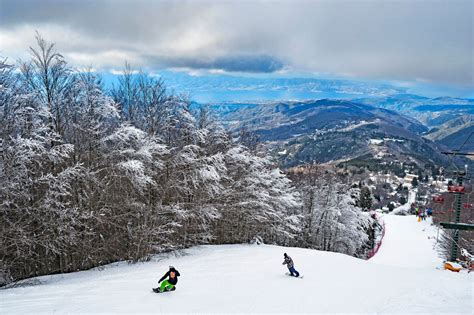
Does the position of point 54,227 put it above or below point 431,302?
above

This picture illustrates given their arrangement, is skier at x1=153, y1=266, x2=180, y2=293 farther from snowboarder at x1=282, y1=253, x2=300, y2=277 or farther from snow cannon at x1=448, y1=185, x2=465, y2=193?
snow cannon at x1=448, y1=185, x2=465, y2=193

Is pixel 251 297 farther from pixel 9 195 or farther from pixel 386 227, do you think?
pixel 386 227

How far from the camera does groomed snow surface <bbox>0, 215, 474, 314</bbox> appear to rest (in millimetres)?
11781

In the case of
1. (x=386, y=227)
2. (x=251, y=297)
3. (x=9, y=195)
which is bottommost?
(x=386, y=227)

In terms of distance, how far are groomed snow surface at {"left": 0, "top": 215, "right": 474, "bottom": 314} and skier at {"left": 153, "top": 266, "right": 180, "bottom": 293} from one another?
24cm

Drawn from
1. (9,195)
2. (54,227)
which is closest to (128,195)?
(54,227)

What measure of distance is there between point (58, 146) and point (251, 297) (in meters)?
12.2

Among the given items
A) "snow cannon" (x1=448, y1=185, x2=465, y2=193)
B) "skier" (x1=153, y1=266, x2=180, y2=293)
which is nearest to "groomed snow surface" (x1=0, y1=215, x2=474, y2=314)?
"skier" (x1=153, y1=266, x2=180, y2=293)

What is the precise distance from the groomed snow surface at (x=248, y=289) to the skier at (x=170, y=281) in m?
0.24

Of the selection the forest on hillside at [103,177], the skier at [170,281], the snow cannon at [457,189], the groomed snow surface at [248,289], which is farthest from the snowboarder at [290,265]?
the snow cannon at [457,189]

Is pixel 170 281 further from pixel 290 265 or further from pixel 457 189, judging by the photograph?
pixel 457 189

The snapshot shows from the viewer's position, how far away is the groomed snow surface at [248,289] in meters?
11.8

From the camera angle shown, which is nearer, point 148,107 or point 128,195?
point 128,195

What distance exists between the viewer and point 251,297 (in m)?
13.1
